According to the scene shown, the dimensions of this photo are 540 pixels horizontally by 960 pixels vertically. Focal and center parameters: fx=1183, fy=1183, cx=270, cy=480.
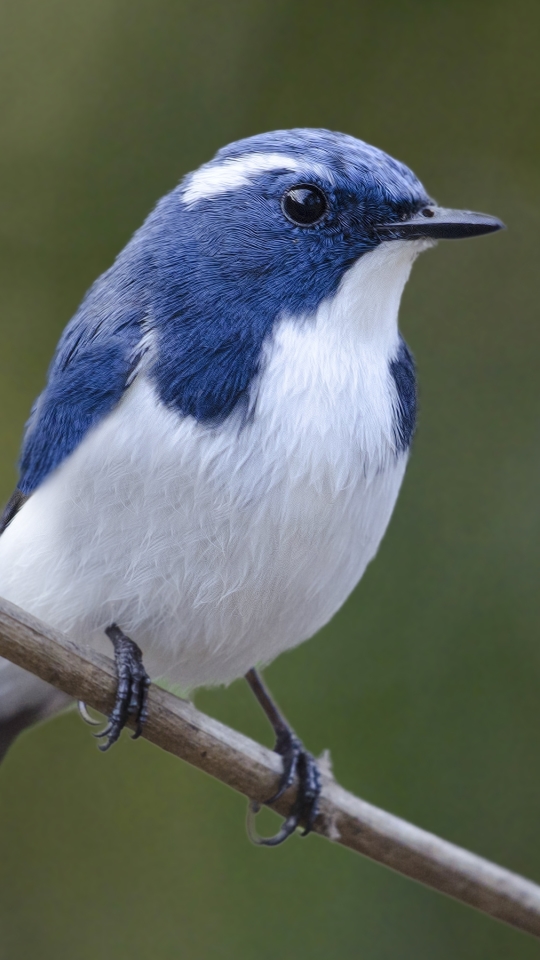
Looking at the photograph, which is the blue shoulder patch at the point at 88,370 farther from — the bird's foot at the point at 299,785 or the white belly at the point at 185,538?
the bird's foot at the point at 299,785

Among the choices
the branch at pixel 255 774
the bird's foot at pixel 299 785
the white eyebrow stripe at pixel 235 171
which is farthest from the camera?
the bird's foot at pixel 299 785

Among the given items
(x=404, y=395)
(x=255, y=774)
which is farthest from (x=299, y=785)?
(x=404, y=395)

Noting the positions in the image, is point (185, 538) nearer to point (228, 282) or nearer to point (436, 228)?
point (228, 282)

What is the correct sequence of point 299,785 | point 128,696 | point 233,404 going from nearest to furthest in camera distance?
point 233,404
point 128,696
point 299,785

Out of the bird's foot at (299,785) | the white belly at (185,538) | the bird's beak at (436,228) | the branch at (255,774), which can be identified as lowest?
the bird's foot at (299,785)

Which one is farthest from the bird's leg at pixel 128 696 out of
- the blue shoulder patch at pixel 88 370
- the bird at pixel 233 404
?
the blue shoulder patch at pixel 88 370

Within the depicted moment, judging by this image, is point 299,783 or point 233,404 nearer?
point 233,404

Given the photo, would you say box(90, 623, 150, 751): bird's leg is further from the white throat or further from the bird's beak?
the bird's beak
